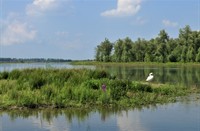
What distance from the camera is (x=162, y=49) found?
91875 mm

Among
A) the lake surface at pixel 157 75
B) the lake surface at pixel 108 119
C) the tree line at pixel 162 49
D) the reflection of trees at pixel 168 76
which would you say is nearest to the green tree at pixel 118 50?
the tree line at pixel 162 49

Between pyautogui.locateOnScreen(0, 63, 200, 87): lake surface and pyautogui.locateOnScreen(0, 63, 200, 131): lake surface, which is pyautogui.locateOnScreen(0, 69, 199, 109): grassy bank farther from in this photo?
pyautogui.locateOnScreen(0, 63, 200, 87): lake surface

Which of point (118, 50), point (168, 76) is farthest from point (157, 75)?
point (118, 50)

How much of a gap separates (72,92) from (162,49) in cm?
7699

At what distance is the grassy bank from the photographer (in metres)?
16.0

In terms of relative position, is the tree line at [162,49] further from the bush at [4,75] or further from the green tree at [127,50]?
the bush at [4,75]

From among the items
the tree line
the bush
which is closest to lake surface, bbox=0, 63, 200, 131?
the bush

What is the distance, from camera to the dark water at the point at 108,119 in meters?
12.0

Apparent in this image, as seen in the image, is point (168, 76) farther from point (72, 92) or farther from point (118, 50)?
point (118, 50)

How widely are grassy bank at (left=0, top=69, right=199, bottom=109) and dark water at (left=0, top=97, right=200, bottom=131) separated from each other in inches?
34.5

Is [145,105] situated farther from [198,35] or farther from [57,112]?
[198,35]

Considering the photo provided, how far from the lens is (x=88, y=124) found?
12.6 meters

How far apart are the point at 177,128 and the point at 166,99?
6581mm

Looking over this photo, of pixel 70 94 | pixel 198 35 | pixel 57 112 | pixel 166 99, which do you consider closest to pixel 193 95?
pixel 166 99
